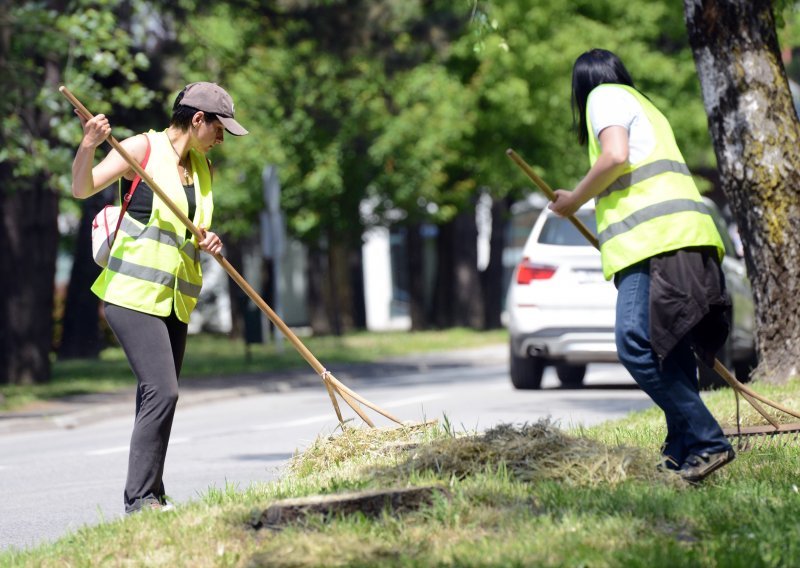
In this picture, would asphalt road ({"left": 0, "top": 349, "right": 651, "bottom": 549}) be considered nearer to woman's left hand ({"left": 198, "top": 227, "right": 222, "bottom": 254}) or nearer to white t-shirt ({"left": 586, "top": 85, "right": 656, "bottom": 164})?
woman's left hand ({"left": 198, "top": 227, "right": 222, "bottom": 254})

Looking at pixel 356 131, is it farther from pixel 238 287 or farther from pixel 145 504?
pixel 145 504

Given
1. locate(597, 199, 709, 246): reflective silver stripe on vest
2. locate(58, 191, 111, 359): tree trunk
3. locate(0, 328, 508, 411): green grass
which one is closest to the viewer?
locate(597, 199, 709, 246): reflective silver stripe on vest

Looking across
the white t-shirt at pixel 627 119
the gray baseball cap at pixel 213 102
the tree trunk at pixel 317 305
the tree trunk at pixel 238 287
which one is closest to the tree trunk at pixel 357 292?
the tree trunk at pixel 238 287

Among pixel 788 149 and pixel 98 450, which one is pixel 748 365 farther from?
pixel 98 450

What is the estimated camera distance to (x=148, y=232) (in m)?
6.50

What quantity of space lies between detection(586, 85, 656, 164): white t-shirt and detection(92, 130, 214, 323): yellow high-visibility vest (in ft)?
5.72

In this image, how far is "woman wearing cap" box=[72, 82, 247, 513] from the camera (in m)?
6.45

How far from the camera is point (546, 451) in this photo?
6.09 meters

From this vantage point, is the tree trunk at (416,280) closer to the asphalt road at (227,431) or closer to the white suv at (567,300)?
the asphalt road at (227,431)

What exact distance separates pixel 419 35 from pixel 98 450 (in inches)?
807

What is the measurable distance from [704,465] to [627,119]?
4.48ft

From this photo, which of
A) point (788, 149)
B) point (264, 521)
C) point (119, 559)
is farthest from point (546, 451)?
point (788, 149)

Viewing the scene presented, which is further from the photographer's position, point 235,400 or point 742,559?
point 235,400

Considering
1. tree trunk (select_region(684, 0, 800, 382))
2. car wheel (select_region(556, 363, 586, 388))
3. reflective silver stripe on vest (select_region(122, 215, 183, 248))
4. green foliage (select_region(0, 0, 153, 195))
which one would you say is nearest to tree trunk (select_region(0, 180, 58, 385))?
green foliage (select_region(0, 0, 153, 195))
